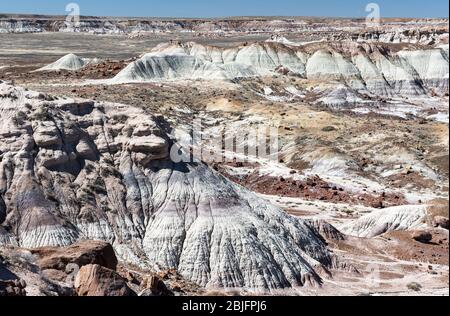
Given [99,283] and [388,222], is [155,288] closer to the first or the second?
[99,283]

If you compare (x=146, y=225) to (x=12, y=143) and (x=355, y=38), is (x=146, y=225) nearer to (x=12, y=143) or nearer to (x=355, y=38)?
(x=12, y=143)

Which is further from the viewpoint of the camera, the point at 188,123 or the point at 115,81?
the point at 115,81

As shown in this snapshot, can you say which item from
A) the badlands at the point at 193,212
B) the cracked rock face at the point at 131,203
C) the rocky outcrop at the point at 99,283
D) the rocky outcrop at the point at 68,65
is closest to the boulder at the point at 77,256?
the badlands at the point at 193,212

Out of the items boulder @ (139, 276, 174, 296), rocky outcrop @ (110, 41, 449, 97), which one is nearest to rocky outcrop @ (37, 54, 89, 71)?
rocky outcrop @ (110, 41, 449, 97)

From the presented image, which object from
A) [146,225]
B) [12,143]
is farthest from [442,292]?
[12,143]

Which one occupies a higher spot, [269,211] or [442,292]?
[269,211]

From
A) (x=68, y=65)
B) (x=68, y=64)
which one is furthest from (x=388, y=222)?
(x=68, y=64)

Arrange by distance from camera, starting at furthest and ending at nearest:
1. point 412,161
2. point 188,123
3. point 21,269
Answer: point 188,123
point 412,161
point 21,269
